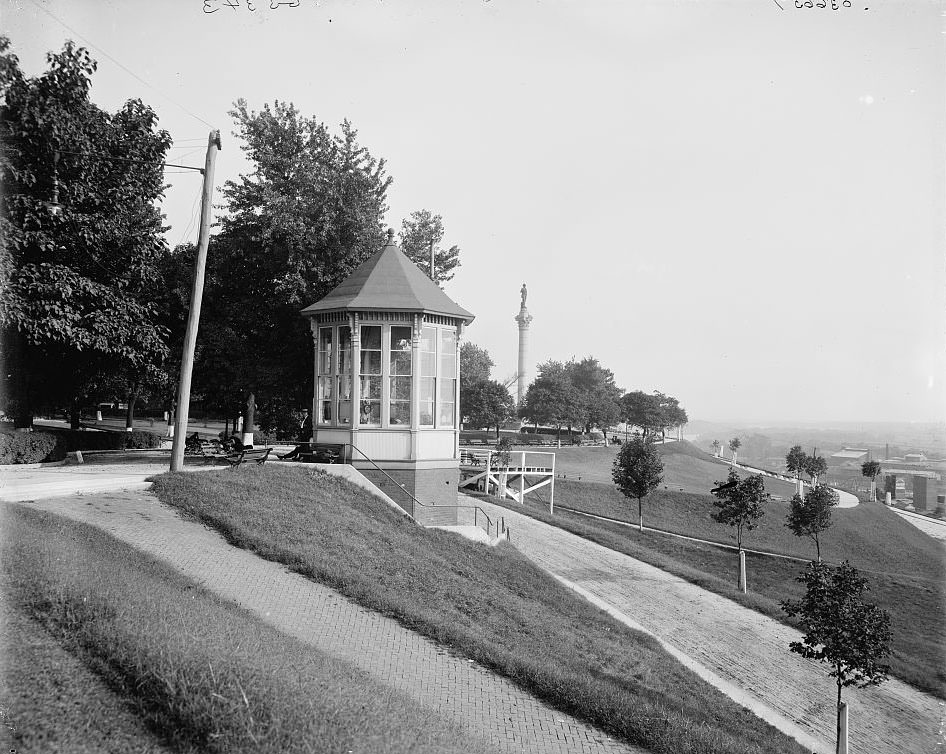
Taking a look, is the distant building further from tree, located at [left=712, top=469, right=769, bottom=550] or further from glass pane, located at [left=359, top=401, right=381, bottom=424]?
glass pane, located at [left=359, top=401, right=381, bottom=424]

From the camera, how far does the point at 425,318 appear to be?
1969 cm

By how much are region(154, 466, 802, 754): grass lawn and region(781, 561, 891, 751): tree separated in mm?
1782

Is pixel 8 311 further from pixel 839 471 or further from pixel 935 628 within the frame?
pixel 839 471

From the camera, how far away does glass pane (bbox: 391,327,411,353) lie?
1997cm

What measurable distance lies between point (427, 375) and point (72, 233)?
10.3 meters

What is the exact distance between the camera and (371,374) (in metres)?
19.6

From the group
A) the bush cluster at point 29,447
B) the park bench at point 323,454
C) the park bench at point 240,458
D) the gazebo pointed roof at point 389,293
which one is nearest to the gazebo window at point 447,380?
the gazebo pointed roof at point 389,293

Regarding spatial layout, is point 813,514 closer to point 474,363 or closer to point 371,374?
point 371,374

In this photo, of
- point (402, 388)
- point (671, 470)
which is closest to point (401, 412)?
point (402, 388)

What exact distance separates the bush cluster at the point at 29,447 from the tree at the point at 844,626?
1986cm

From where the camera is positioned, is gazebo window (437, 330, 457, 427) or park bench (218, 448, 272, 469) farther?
gazebo window (437, 330, 457, 427)

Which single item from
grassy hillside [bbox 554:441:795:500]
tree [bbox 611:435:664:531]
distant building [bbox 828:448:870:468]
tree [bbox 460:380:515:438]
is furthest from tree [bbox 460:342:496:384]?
distant building [bbox 828:448:870:468]

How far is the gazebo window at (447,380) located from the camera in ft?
66.0

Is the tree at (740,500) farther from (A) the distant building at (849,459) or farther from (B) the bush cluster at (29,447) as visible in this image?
(A) the distant building at (849,459)
